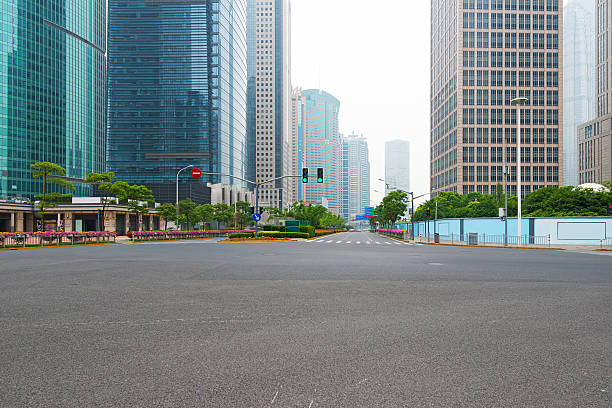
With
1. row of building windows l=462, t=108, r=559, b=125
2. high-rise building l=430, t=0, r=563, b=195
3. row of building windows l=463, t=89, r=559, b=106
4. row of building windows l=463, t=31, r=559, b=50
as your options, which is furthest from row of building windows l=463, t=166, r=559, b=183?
row of building windows l=463, t=31, r=559, b=50

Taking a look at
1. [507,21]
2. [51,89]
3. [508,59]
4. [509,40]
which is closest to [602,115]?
[508,59]

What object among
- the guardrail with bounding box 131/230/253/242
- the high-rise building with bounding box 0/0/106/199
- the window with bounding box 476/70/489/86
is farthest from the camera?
the window with bounding box 476/70/489/86

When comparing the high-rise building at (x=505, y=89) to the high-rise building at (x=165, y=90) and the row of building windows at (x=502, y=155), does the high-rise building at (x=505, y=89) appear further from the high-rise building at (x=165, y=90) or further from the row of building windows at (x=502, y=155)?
the high-rise building at (x=165, y=90)

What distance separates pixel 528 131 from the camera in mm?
109438

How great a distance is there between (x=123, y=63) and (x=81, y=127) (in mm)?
21256

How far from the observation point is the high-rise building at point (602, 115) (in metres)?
104

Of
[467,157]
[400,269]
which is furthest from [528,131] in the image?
[400,269]

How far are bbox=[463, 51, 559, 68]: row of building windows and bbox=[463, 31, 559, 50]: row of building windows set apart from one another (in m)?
1.90

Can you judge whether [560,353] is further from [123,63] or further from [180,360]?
[123,63]

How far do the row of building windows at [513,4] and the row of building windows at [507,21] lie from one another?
1.78 meters

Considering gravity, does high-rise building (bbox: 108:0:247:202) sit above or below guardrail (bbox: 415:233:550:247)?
A: above

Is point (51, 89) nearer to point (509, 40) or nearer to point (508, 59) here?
point (508, 59)

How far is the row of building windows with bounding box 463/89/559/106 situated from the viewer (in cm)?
10956

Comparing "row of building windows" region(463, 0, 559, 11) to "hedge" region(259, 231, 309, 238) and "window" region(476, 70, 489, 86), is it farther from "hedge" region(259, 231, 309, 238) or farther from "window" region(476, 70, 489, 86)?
"hedge" region(259, 231, 309, 238)
